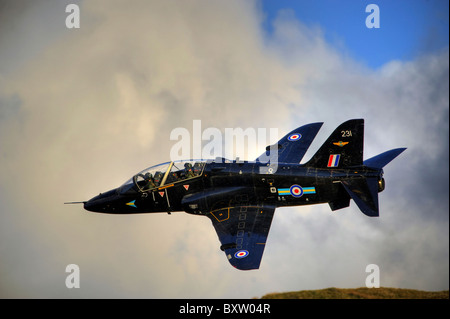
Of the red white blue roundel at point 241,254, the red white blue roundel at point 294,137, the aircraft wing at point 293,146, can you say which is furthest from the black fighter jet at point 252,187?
the red white blue roundel at point 294,137

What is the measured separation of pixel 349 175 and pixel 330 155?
1.57m

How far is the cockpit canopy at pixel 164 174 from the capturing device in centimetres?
3225

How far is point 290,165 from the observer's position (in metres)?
31.7

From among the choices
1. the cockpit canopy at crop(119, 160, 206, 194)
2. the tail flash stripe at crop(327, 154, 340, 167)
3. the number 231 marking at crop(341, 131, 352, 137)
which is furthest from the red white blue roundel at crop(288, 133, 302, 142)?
the cockpit canopy at crop(119, 160, 206, 194)

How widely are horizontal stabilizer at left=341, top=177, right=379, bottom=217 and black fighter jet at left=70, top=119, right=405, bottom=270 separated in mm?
50

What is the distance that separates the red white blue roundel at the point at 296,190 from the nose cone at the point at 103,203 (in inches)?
404

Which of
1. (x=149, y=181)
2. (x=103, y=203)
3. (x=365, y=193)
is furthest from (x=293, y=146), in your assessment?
(x=103, y=203)

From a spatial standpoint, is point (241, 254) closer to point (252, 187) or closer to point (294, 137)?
point (252, 187)

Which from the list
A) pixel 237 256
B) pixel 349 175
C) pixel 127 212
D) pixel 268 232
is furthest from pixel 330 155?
pixel 127 212

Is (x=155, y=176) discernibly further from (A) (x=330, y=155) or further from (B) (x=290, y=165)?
(A) (x=330, y=155)

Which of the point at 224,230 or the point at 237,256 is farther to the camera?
the point at 224,230

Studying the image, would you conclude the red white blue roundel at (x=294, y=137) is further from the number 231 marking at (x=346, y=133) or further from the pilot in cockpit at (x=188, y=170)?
the pilot in cockpit at (x=188, y=170)

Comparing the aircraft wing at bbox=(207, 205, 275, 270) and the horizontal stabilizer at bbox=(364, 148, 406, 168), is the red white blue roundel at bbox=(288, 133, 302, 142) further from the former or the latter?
the aircraft wing at bbox=(207, 205, 275, 270)

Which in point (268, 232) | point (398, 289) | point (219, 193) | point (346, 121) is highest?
point (346, 121)
